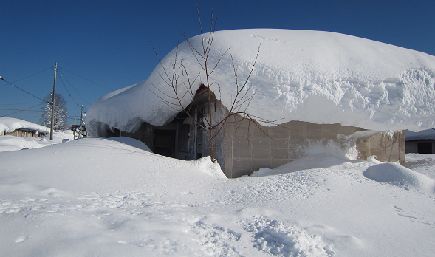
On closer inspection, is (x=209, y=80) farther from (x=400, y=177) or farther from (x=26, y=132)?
(x=26, y=132)

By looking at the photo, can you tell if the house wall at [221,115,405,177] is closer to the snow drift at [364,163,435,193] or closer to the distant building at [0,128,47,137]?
the snow drift at [364,163,435,193]

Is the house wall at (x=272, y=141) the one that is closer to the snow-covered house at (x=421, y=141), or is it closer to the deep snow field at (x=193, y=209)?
the deep snow field at (x=193, y=209)

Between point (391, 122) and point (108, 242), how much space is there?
577cm

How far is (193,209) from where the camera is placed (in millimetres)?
4125

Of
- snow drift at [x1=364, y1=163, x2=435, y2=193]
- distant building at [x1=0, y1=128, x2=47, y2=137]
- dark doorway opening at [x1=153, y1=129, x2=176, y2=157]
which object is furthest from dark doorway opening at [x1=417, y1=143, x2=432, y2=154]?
distant building at [x1=0, y1=128, x2=47, y2=137]

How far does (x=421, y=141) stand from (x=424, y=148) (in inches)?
22.5

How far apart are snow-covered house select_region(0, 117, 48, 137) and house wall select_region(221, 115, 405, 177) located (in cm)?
3470

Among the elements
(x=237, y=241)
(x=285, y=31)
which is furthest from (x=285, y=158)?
(x=237, y=241)

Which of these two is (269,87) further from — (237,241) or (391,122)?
(237,241)

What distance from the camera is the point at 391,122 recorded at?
6930mm

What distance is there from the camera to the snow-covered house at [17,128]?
36634 mm

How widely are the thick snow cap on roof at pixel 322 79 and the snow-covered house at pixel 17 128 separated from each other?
35.0m

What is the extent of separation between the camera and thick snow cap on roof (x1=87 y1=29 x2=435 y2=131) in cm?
660

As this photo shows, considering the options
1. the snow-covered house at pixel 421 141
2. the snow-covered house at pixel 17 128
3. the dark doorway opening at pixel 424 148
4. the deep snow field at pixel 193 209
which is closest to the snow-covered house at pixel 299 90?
the deep snow field at pixel 193 209
